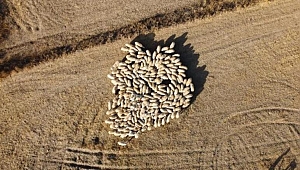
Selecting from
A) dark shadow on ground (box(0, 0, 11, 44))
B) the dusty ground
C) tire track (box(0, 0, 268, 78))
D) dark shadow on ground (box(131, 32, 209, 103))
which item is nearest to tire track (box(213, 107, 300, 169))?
the dusty ground

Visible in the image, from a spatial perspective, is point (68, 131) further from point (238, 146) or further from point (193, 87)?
point (238, 146)

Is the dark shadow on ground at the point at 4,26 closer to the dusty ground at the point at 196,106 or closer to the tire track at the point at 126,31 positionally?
the tire track at the point at 126,31

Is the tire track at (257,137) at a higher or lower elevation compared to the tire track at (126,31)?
lower

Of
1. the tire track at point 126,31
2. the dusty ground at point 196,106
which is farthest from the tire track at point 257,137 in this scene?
the tire track at point 126,31

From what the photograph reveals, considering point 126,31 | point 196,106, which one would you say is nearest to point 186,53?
point 196,106

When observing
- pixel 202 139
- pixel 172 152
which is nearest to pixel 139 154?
pixel 172 152

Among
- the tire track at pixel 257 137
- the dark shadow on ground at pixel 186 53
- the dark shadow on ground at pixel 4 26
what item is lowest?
the tire track at pixel 257 137

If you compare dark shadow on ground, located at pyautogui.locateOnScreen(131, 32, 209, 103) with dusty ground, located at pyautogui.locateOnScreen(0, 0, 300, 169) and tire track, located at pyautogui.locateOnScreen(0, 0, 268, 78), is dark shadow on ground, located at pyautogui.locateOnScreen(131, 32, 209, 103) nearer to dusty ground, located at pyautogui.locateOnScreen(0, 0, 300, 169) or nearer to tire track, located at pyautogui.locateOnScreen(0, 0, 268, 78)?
dusty ground, located at pyautogui.locateOnScreen(0, 0, 300, 169)

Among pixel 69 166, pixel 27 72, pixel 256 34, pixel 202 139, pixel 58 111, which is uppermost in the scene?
pixel 256 34
